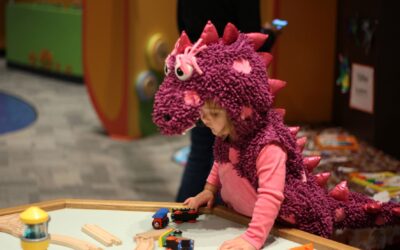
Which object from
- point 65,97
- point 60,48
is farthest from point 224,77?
point 60,48

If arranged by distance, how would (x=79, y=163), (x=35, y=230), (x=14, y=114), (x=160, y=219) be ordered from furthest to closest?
(x=14, y=114)
(x=79, y=163)
(x=160, y=219)
(x=35, y=230)

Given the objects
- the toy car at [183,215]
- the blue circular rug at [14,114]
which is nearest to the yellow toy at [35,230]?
the toy car at [183,215]

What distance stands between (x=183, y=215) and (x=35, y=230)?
38 cm

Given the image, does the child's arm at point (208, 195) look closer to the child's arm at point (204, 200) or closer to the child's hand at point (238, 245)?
the child's arm at point (204, 200)

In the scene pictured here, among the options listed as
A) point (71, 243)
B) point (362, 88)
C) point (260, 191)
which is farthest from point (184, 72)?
point (362, 88)

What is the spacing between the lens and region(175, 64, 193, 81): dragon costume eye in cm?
127

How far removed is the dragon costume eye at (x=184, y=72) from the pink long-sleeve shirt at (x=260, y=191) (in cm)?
20

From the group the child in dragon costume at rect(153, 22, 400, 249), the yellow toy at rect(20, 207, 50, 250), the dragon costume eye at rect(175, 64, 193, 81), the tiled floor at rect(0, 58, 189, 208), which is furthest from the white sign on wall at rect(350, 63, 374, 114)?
the yellow toy at rect(20, 207, 50, 250)

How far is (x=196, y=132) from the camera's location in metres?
2.14

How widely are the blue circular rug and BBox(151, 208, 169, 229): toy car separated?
2.96 meters

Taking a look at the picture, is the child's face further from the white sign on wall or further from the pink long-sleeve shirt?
the white sign on wall

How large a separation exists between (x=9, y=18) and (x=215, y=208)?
5.73 metres

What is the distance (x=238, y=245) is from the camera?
124 cm

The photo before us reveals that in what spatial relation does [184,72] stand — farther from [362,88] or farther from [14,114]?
[14,114]
